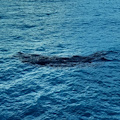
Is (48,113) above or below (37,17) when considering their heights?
below

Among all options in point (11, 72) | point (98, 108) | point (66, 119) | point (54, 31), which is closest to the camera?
point (66, 119)

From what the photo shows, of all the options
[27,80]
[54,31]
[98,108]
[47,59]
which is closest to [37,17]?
[54,31]

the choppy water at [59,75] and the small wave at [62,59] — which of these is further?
the small wave at [62,59]

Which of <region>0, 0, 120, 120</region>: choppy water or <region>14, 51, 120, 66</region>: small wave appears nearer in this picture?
<region>0, 0, 120, 120</region>: choppy water

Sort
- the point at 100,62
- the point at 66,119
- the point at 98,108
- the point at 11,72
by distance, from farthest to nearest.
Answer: the point at 100,62, the point at 11,72, the point at 98,108, the point at 66,119

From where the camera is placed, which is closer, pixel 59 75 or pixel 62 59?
pixel 59 75

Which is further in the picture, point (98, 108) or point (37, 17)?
point (37, 17)

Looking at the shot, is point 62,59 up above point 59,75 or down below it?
above

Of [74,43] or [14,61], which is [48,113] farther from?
[74,43]
